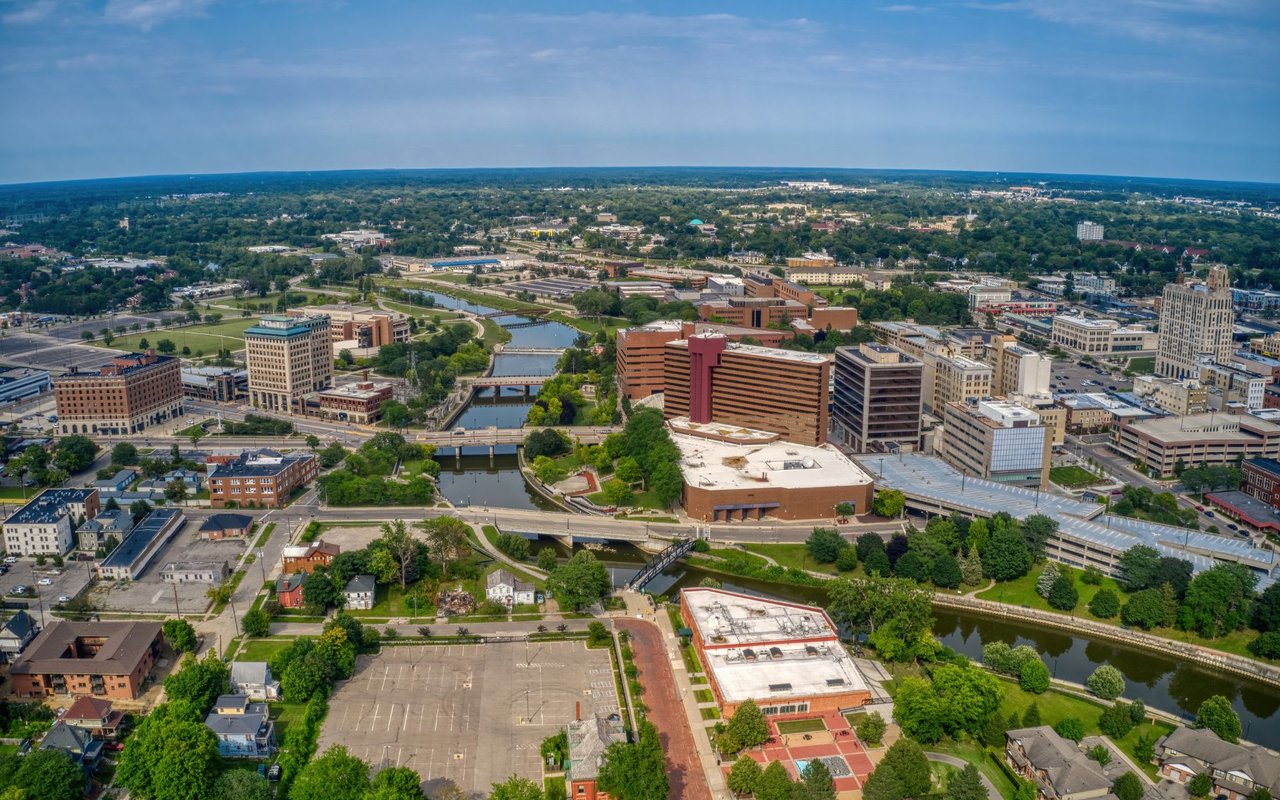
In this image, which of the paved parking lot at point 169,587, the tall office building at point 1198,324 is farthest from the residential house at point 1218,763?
the tall office building at point 1198,324

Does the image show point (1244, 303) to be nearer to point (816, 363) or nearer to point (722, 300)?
point (722, 300)

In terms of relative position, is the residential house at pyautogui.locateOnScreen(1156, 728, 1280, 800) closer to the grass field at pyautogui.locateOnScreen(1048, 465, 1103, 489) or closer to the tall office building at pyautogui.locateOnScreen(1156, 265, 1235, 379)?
the grass field at pyautogui.locateOnScreen(1048, 465, 1103, 489)

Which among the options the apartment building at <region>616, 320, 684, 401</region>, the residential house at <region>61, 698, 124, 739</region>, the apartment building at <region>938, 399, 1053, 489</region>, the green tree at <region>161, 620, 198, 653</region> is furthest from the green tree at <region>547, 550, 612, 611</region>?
the apartment building at <region>616, 320, 684, 401</region>

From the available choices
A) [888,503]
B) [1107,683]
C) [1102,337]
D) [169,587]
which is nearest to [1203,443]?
[888,503]

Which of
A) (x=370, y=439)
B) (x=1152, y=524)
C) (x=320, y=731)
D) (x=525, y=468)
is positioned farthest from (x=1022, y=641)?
(x=370, y=439)

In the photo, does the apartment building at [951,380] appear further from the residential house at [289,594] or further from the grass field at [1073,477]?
the residential house at [289,594]

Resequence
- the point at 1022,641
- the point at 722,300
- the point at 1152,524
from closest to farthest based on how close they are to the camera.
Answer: the point at 1022,641 < the point at 1152,524 < the point at 722,300
